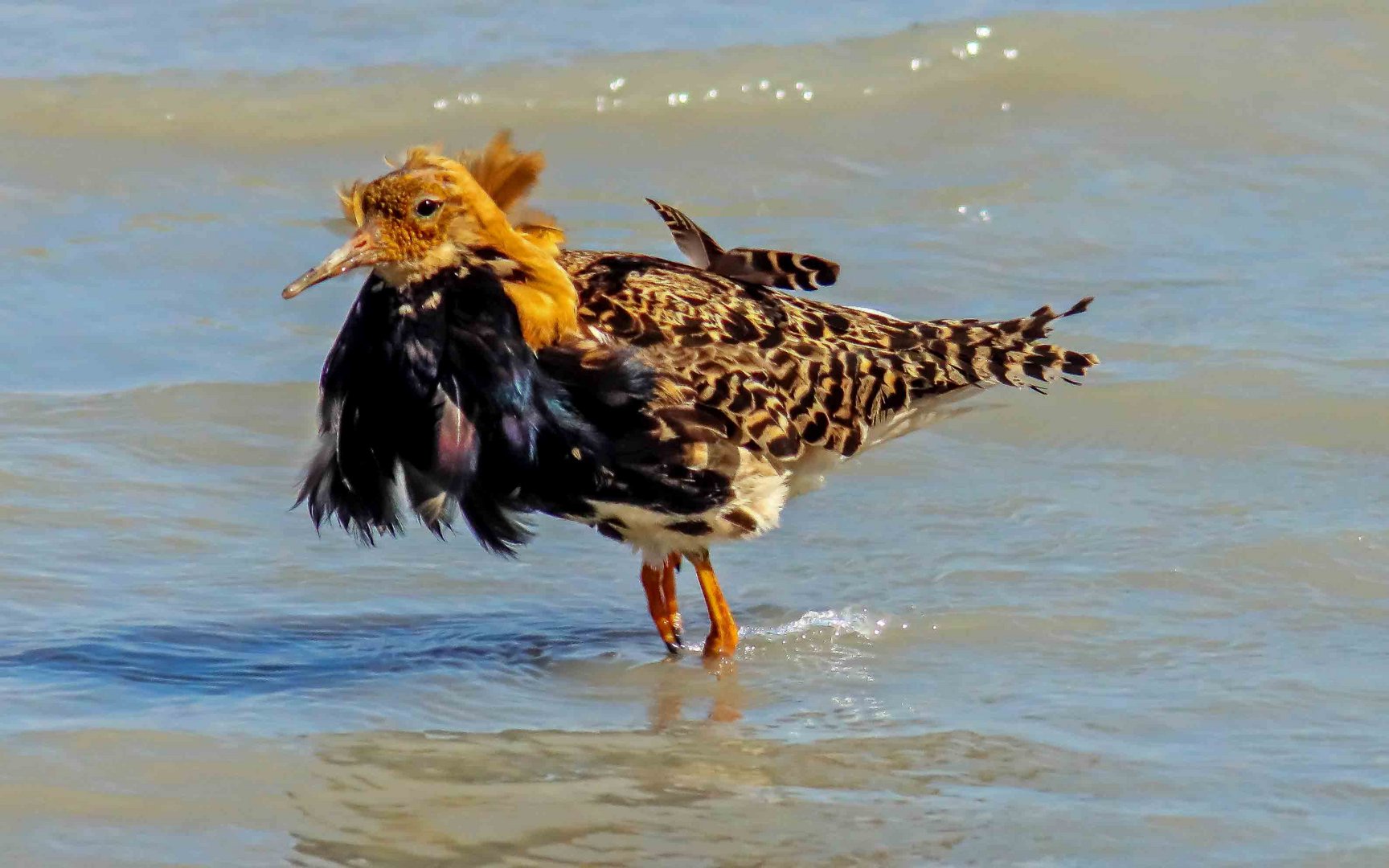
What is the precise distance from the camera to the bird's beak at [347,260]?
6.92m

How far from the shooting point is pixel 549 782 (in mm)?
6574

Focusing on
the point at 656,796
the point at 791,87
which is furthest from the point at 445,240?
the point at 791,87

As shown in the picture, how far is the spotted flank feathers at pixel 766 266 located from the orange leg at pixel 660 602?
1289 mm

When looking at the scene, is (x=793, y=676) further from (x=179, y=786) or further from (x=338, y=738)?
(x=179, y=786)

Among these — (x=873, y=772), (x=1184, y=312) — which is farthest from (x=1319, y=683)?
(x=1184, y=312)

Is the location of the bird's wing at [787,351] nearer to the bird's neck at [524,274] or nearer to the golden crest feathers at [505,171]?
the bird's neck at [524,274]

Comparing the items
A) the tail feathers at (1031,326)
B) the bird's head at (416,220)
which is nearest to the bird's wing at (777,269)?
the tail feathers at (1031,326)

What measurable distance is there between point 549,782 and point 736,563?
269 cm

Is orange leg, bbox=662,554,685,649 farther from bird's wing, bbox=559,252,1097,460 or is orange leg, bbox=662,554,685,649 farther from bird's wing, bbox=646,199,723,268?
bird's wing, bbox=646,199,723,268

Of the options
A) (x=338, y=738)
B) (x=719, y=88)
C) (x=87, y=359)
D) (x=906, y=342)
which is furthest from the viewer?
(x=719, y=88)

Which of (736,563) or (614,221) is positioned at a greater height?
(614,221)

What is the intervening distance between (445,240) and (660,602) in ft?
5.63

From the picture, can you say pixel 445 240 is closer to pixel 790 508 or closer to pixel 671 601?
pixel 671 601

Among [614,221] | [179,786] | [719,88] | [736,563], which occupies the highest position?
[719,88]
